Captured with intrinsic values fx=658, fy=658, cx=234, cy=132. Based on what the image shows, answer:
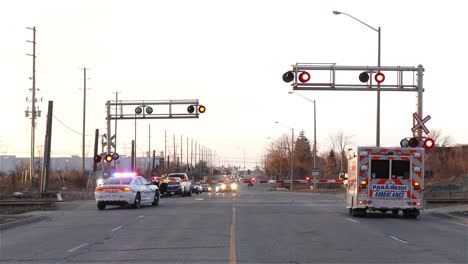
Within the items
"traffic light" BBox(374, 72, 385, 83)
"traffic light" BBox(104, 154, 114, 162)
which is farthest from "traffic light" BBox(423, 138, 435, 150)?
"traffic light" BBox(104, 154, 114, 162)

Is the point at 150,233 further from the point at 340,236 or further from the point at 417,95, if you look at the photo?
the point at 417,95

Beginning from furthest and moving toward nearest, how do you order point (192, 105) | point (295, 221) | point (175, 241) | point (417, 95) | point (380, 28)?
point (192, 105), point (380, 28), point (417, 95), point (295, 221), point (175, 241)

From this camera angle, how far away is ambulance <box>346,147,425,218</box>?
23844mm

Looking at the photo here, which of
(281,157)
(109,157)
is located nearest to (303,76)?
(109,157)

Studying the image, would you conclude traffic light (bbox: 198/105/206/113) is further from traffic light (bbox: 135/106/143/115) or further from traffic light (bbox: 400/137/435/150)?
traffic light (bbox: 400/137/435/150)

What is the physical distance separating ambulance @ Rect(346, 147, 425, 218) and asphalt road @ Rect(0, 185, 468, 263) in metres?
0.67

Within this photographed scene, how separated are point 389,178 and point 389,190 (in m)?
0.44

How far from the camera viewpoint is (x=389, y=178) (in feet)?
78.4

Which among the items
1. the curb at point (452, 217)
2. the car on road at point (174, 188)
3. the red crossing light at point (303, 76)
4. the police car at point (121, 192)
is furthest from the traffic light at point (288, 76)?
the car on road at point (174, 188)

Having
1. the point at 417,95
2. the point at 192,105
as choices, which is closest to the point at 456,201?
the point at 417,95

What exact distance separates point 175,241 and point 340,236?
4.42 m

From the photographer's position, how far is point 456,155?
269 ft

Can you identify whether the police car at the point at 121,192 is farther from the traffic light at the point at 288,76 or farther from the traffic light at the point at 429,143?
the traffic light at the point at 429,143

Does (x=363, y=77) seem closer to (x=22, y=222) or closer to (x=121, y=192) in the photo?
(x=121, y=192)
